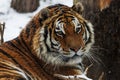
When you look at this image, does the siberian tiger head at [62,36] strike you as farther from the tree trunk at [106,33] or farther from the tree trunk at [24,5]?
the tree trunk at [24,5]

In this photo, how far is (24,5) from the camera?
8.65 m

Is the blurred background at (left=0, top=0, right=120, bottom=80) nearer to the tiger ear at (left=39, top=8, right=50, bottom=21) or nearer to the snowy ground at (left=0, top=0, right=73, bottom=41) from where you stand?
the tiger ear at (left=39, top=8, right=50, bottom=21)

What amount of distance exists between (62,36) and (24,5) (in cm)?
584

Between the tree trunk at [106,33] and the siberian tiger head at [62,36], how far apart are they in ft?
2.13

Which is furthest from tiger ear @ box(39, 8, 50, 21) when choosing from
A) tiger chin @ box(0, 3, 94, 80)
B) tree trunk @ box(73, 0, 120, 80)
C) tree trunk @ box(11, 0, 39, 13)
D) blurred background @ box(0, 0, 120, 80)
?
tree trunk @ box(11, 0, 39, 13)

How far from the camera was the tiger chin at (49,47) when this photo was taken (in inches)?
113

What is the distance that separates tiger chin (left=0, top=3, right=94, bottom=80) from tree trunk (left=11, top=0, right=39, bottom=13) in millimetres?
5568

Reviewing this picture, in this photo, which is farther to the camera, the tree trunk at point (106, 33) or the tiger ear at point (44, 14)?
the tree trunk at point (106, 33)

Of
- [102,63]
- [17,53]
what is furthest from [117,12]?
[17,53]

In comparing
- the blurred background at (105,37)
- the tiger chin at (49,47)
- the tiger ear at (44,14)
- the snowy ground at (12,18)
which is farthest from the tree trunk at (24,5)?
the tiger ear at (44,14)

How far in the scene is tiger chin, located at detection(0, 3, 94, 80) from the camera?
9.43 feet

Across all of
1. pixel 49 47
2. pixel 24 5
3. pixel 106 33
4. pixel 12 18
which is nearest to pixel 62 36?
pixel 49 47

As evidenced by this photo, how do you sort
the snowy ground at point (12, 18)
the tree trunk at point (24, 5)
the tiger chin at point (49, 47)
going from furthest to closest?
the tree trunk at point (24, 5) < the snowy ground at point (12, 18) < the tiger chin at point (49, 47)

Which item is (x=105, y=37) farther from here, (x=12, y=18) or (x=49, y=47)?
(x=12, y=18)
